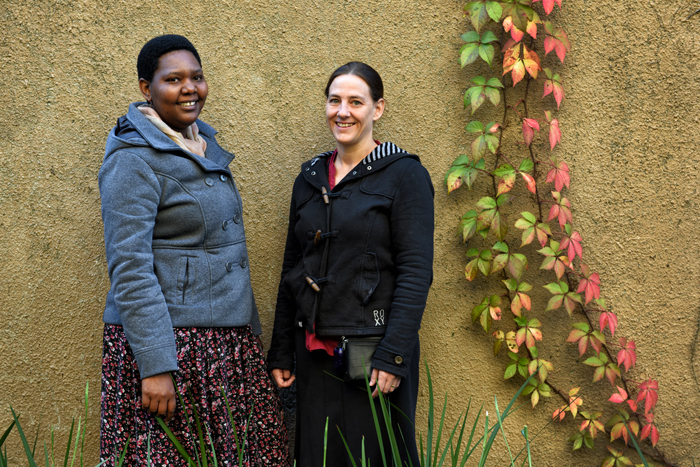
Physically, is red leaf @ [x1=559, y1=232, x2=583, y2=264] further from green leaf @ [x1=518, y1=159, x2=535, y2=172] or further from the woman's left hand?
the woman's left hand

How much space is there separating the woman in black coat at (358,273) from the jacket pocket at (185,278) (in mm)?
392

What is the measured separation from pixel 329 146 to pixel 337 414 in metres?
1.20

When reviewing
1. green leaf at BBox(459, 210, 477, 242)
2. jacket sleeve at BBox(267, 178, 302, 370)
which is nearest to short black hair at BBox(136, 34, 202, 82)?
jacket sleeve at BBox(267, 178, 302, 370)

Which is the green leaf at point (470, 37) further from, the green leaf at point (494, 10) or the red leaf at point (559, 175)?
the red leaf at point (559, 175)

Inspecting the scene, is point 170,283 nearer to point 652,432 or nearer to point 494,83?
point 494,83

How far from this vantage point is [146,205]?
5.40 feet

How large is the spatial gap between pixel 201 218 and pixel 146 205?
197mm

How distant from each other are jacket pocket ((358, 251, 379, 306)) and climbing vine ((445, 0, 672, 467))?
2.12 ft

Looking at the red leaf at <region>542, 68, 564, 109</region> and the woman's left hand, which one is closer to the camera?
the woman's left hand

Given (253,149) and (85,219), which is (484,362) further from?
(85,219)

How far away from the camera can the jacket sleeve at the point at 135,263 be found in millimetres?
1611

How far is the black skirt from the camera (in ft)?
6.02

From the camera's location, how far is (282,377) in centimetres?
207

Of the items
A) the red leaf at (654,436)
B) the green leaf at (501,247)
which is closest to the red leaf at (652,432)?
the red leaf at (654,436)
